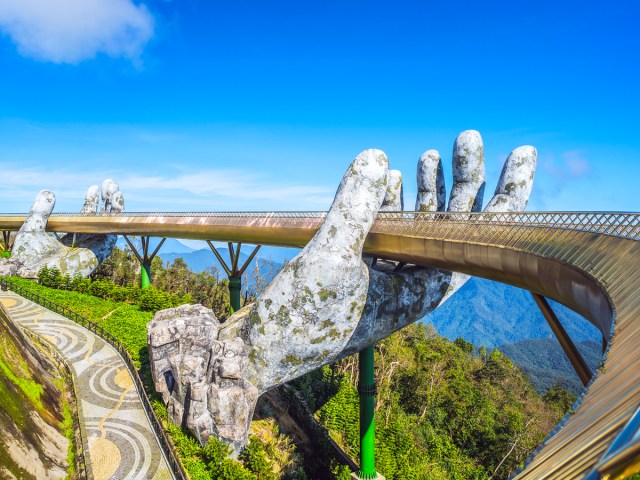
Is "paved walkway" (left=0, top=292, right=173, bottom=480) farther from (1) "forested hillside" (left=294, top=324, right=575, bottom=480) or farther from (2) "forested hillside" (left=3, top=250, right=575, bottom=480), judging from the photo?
(1) "forested hillside" (left=294, top=324, right=575, bottom=480)

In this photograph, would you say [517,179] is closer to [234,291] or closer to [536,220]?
[536,220]

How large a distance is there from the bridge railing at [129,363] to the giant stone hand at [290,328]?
0.84 metres

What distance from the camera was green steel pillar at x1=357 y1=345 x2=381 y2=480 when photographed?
20156mm

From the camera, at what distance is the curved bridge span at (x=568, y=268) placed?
135 inches

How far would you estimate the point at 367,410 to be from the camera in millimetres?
20312

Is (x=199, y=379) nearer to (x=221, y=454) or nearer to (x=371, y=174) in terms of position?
(x=221, y=454)

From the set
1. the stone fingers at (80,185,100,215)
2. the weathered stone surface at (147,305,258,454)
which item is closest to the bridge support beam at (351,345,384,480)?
the weathered stone surface at (147,305,258,454)

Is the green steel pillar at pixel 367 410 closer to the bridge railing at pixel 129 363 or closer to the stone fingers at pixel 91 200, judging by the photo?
the bridge railing at pixel 129 363

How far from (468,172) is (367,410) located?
1188cm

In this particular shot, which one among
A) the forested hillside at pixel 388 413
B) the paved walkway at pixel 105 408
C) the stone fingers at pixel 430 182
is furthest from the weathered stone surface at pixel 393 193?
the paved walkway at pixel 105 408

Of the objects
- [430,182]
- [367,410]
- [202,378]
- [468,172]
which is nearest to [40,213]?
[202,378]

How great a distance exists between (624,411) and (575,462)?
0.57 metres

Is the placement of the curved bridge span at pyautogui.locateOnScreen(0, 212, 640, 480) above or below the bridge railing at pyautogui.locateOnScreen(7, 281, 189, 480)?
above

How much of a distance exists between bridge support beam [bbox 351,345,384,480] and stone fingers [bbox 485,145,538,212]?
8.59 metres
